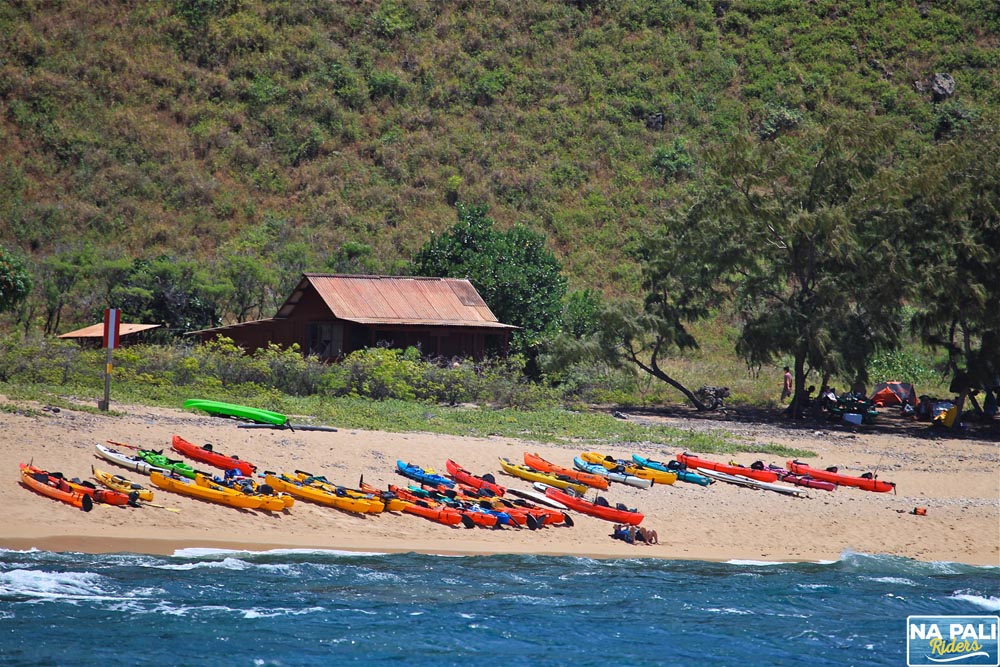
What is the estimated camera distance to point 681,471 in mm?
19828

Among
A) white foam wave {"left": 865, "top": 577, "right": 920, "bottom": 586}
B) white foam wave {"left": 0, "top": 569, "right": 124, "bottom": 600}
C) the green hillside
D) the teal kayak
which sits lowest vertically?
white foam wave {"left": 0, "top": 569, "right": 124, "bottom": 600}

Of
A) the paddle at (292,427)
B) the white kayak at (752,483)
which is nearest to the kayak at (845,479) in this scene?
the white kayak at (752,483)

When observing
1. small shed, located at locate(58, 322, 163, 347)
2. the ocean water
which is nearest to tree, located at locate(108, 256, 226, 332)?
small shed, located at locate(58, 322, 163, 347)

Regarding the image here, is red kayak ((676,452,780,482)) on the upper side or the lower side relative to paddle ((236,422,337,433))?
lower

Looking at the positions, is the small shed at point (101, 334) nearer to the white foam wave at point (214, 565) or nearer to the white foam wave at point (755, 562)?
the white foam wave at point (214, 565)

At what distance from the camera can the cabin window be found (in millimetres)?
32781

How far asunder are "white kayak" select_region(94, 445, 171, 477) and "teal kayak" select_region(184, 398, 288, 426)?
12.7ft

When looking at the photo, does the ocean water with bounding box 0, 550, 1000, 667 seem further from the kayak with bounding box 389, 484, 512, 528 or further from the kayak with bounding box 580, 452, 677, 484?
the kayak with bounding box 580, 452, 677, 484

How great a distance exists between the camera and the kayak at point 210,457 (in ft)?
55.6

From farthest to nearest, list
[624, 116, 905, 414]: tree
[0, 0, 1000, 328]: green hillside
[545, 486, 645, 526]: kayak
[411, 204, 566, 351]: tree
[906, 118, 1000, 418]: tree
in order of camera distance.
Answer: [0, 0, 1000, 328]: green hillside → [411, 204, 566, 351]: tree → [624, 116, 905, 414]: tree → [906, 118, 1000, 418]: tree → [545, 486, 645, 526]: kayak

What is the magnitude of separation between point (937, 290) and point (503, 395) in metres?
11.7

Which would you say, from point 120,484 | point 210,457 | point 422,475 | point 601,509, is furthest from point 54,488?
point 601,509

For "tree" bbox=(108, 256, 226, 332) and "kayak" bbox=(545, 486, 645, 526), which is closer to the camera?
"kayak" bbox=(545, 486, 645, 526)

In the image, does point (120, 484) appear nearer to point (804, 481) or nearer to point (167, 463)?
point (167, 463)
